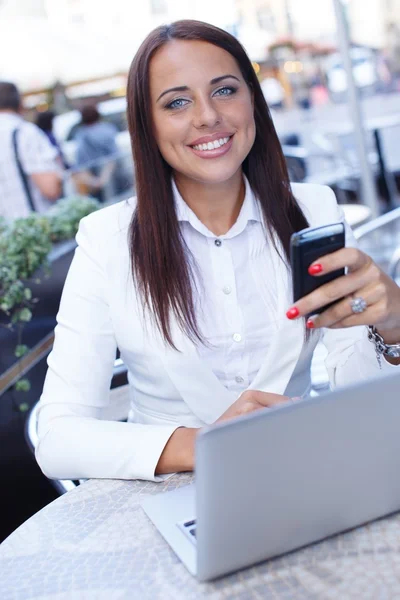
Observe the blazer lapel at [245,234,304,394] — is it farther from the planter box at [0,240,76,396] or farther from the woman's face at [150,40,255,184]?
the planter box at [0,240,76,396]

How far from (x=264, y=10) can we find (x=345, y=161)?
5.42 feet

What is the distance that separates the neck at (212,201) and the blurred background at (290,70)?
12.7ft

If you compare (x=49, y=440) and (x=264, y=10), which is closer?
(x=49, y=440)

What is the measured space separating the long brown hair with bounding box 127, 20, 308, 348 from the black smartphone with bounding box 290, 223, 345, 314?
48 cm

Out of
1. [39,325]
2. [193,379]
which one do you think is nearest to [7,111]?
[39,325]

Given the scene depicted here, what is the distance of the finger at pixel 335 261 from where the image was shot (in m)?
1.07

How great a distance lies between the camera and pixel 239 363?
160cm

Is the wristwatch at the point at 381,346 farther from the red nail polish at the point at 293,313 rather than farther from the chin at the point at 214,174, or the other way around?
the chin at the point at 214,174

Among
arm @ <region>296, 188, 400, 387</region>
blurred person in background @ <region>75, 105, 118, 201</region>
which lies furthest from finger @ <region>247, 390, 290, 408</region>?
blurred person in background @ <region>75, 105, 118, 201</region>

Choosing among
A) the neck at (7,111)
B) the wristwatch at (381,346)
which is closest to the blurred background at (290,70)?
the neck at (7,111)

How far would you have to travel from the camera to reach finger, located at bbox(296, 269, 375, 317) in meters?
1.11

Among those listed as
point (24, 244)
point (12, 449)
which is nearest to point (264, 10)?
point (24, 244)

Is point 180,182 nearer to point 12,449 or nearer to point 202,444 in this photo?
point 202,444

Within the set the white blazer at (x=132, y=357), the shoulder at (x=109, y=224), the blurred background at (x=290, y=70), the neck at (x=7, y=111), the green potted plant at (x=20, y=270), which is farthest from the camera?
the blurred background at (x=290, y=70)
